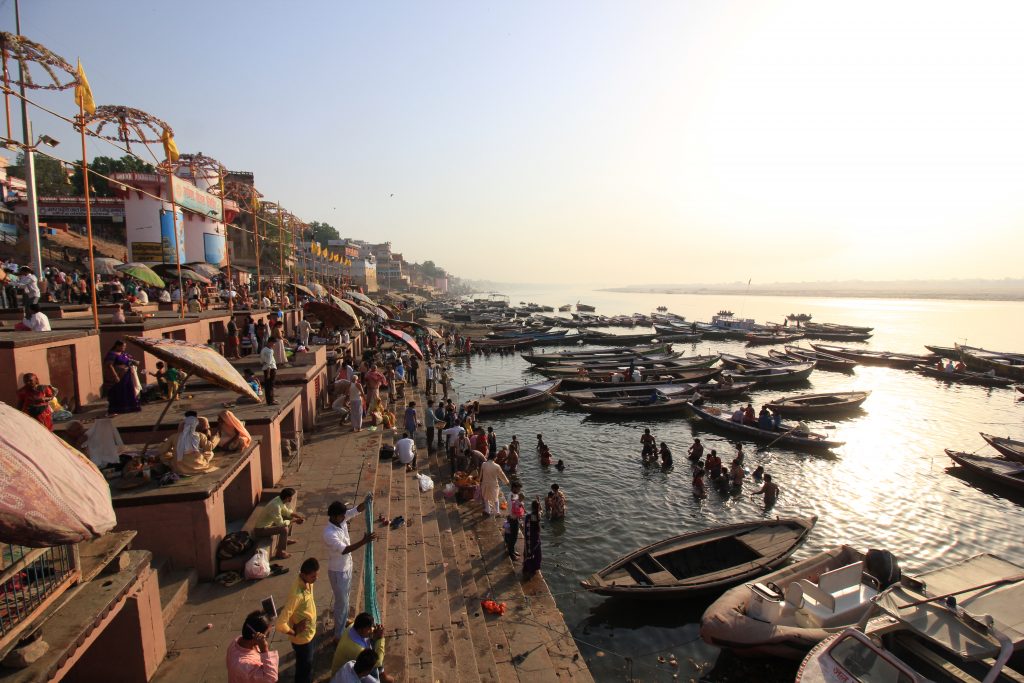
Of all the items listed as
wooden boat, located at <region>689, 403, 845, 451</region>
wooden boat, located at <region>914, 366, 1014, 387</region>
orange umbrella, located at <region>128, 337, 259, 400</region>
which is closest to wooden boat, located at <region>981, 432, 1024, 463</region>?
wooden boat, located at <region>689, 403, 845, 451</region>

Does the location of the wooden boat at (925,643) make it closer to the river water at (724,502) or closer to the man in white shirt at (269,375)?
the river water at (724,502)

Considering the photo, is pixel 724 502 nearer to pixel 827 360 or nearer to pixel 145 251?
pixel 827 360

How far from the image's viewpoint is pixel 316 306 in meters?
18.8

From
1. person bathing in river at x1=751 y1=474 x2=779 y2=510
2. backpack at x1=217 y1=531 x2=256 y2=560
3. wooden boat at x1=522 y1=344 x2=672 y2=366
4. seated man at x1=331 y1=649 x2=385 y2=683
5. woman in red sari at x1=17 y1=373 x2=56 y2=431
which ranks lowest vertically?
person bathing in river at x1=751 y1=474 x2=779 y2=510

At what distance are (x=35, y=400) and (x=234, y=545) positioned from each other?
16.7ft

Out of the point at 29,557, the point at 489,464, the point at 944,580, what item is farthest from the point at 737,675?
the point at 29,557

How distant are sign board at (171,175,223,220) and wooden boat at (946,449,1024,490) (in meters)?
42.6

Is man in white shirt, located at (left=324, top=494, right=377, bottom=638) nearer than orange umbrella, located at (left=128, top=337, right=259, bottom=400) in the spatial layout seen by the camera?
Yes

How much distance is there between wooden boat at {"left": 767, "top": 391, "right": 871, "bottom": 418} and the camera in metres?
29.7

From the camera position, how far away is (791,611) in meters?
9.96

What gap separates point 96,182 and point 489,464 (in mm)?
60904

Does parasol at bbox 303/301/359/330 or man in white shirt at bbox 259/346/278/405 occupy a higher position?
parasol at bbox 303/301/359/330

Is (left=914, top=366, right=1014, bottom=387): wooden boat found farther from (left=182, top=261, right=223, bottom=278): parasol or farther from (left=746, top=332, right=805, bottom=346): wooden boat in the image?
(left=182, top=261, right=223, bottom=278): parasol

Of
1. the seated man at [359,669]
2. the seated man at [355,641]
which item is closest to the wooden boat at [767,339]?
the seated man at [355,641]
